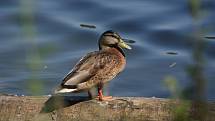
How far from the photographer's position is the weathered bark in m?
5.75

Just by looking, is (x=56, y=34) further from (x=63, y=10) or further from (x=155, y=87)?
(x=155, y=87)

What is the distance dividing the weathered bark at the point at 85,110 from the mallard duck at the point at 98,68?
1.36ft

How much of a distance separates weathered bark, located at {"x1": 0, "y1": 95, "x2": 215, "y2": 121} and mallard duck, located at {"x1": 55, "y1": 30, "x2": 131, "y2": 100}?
0.41 m

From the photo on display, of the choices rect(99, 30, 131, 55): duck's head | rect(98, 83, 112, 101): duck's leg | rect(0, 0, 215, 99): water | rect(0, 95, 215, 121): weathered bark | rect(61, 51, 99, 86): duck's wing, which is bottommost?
rect(0, 95, 215, 121): weathered bark

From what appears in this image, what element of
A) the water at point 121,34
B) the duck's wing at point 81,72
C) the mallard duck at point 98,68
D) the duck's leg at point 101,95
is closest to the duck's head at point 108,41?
the mallard duck at point 98,68

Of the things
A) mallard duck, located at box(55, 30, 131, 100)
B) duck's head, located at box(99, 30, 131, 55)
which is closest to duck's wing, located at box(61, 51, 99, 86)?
mallard duck, located at box(55, 30, 131, 100)

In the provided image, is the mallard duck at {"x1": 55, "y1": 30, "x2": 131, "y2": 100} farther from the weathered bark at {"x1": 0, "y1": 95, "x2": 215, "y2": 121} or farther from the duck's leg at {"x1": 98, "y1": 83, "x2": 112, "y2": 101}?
the weathered bark at {"x1": 0, "y1": 95, "x2": 215, "y2": 121}

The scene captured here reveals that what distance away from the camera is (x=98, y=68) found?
23.5 feet

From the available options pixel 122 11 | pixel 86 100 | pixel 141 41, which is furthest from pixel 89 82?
pixel 122 11

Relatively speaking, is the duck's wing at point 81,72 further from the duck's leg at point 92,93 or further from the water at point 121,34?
the water at point 121,34

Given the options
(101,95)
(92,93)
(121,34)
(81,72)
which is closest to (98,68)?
(81,72)

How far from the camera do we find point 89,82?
6988mm

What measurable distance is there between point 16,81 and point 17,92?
0.46m

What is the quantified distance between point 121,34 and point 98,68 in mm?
4323
